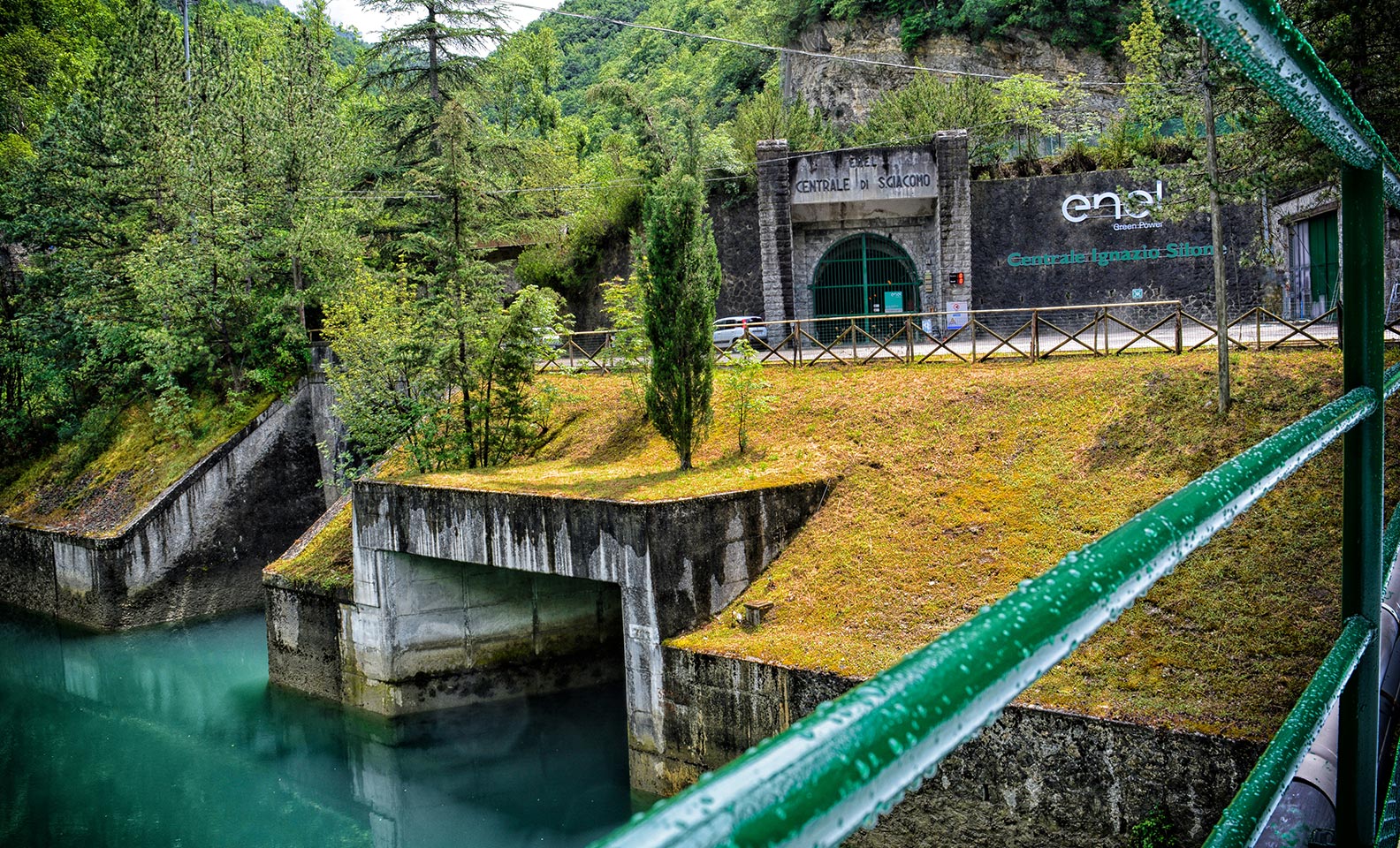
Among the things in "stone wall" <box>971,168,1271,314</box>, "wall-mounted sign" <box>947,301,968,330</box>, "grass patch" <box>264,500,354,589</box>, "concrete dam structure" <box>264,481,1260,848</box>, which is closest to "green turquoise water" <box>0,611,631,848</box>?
"concrete dam structure" <box>264,481,1260,848</box>

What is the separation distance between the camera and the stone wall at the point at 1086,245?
2448 cm

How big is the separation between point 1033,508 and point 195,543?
59.7ft

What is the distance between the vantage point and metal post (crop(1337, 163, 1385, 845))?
6.27 ft

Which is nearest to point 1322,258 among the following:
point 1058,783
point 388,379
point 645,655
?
point 1058,783

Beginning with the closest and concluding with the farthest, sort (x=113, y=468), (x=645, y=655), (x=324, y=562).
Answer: (x=645, y=655), (x=324, y=562), (x=113, y=468)

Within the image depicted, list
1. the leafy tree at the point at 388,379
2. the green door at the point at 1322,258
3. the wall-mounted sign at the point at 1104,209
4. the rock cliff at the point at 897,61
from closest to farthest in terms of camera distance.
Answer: the leafy tree at the point at 388,379 → the green door at the point at 1322,258 → the wall-mounted sign at the point at 1104,209 → the rock cliff at the point at 897,61

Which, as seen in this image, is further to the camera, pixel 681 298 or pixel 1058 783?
pixel 681 298

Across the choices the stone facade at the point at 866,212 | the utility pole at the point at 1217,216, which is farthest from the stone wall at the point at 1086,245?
the utility pole at the point at 1217,216

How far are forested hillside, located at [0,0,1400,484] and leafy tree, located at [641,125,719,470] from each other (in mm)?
3867

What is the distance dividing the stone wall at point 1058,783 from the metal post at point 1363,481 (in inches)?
306

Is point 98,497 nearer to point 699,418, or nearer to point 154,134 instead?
point 154,134

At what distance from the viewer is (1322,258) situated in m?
21.7

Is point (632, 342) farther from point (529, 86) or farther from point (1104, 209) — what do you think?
point (529, 86)

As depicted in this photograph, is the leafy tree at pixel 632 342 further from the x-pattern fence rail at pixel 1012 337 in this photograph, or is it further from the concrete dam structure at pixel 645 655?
the concrete dam structure at pixel 645 655
